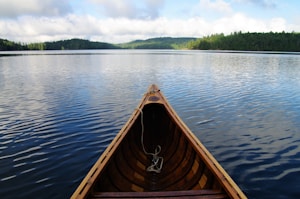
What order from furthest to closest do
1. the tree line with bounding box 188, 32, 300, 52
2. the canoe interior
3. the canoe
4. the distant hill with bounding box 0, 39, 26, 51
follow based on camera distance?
1. the distant hill with bounding box 0, 39, 26, 51
2. the tree line with bounding box 188, 32, 300, 52
3. the canoe interior
4. the canoe

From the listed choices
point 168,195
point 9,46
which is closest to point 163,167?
point 168,195

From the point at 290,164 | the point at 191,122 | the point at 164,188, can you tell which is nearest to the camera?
the point at 164,188

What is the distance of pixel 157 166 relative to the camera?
314 inches

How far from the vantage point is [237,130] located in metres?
12.2

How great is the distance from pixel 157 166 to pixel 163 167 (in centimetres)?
19

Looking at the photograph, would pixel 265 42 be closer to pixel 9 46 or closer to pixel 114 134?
pixel 9 46

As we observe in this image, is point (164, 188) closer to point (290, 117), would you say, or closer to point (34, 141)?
point (34, 141)

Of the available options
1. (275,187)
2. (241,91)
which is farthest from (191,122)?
(241,91)

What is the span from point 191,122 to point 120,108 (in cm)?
510

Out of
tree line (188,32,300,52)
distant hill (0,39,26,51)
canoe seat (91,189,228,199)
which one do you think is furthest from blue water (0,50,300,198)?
distant hill (0,39,26,51)

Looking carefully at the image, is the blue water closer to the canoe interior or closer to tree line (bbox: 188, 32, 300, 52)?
the canoe interior

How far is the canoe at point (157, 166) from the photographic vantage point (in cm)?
475

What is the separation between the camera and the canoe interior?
234 inches

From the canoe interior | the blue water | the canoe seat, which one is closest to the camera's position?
the canoe seat
